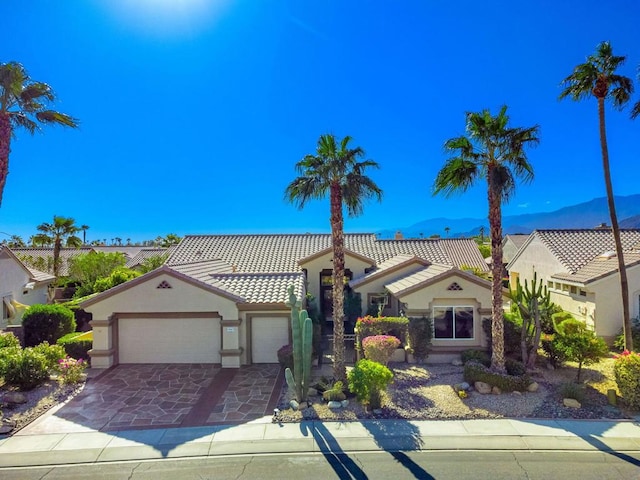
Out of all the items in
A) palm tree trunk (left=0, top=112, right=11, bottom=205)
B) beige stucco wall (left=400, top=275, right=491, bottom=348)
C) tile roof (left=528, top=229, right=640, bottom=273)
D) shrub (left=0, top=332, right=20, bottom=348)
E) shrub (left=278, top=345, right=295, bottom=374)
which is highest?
palm tree trunk (left=0, top=112, right=11, bottom=205)

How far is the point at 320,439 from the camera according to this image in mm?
10055

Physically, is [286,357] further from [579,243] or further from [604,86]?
[579,243]

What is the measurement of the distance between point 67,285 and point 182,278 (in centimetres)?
2939

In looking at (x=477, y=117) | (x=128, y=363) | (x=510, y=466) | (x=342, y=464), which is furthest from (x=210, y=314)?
(x=477, y=117)

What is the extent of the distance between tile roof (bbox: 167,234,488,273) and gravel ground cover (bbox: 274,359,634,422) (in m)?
13.8

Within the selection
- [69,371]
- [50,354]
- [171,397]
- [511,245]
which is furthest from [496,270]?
[511,245]

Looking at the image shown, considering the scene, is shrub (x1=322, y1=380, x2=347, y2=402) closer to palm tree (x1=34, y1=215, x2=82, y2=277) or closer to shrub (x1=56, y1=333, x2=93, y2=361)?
shrub (x1=56, y1=333, x2=93, y2=361)

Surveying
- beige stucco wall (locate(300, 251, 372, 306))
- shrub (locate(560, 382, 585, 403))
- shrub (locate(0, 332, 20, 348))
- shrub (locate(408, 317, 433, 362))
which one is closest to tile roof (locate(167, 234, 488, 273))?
beige stucco wall (locate(300, 251, 372, 306))

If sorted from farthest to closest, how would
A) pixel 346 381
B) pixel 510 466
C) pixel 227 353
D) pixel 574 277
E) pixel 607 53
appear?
pixel 574 277
pixel 227 353
pixel 607 53
pixel 346 381
pixel 510 466

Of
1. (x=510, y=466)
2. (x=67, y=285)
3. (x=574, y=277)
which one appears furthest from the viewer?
(x=67, y=285)

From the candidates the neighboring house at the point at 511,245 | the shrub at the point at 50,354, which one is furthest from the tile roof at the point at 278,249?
the neighboring house at the point at 511,245

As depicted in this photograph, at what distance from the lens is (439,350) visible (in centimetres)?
1652

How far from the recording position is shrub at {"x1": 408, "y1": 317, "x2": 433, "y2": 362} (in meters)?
16.3

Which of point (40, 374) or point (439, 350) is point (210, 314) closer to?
point (40, 374)
